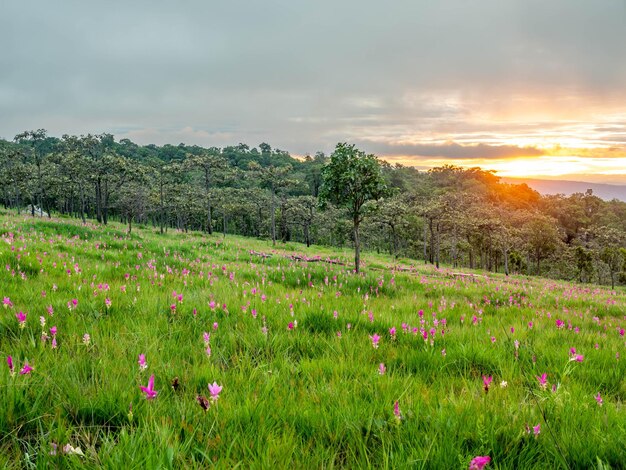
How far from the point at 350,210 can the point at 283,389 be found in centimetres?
1198

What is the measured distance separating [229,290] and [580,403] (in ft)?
17.5

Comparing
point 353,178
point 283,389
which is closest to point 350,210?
point 353,178

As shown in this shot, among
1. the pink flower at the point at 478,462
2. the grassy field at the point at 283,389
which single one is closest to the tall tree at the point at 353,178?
the grassy field at the point at 283,389

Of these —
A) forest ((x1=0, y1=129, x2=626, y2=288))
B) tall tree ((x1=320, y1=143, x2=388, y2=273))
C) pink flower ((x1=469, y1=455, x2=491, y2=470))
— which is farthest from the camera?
forest ((x1=0, y1=129, x2=626, y2=288))

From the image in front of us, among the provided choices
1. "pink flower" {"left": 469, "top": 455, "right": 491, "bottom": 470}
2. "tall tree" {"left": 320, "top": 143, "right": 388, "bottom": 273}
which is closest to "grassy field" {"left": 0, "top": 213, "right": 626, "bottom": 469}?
"pink flower" {"left": 469, "top": 455, "right": 491, "bottom": 470}

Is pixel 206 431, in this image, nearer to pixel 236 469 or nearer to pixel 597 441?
pixel 236 469

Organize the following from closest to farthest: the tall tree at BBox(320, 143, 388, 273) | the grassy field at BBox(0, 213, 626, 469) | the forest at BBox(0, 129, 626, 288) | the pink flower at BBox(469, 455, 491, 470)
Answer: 1. the pink flower at BBox(469, 455, 491, 470)
2. the grassy field at BBox(0, 213, 626, 469)
3. the tall tree at BBox(320, 143, 388, 273)
4. the forest at BBox(0, 129, 626, 288)

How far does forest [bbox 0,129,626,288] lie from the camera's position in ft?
191

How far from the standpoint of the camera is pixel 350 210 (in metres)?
14.4

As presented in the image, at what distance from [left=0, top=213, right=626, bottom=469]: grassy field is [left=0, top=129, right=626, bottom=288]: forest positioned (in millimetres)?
9790

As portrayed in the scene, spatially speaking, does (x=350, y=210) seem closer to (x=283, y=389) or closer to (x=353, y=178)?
(x=353, y=178)

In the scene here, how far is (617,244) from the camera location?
189 ft

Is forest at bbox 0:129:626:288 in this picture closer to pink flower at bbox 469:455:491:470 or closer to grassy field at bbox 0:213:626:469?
grassy field at bbox 0:213:626:469

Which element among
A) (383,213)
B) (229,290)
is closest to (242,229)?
(383,213)
